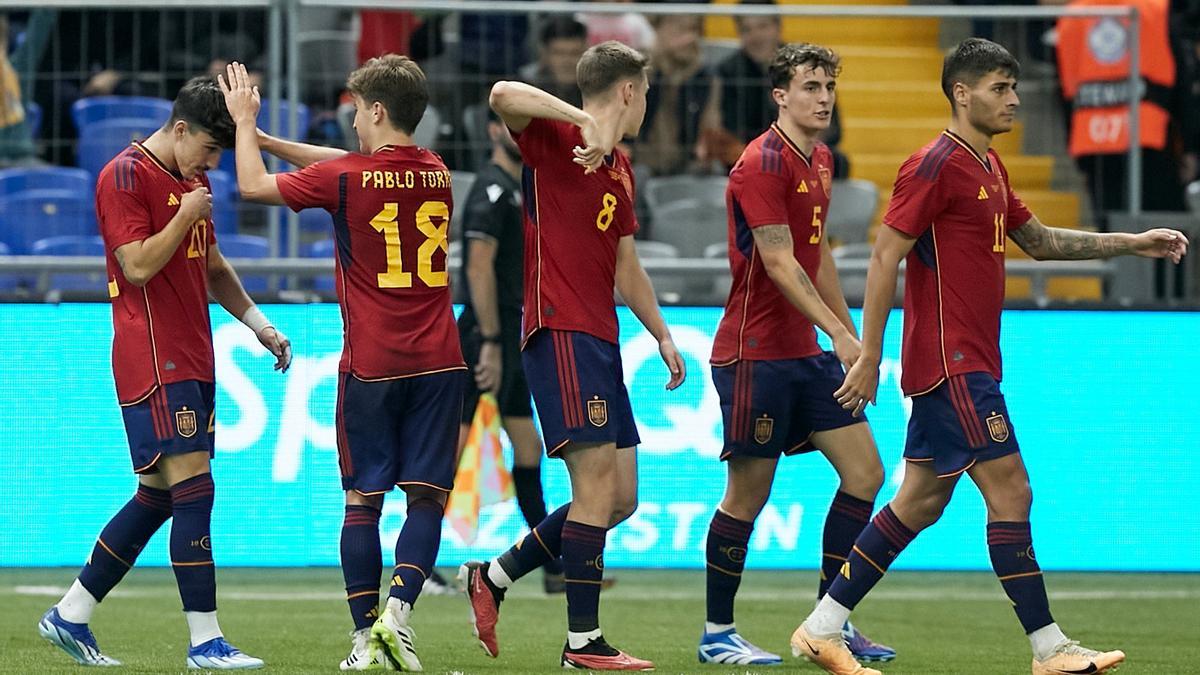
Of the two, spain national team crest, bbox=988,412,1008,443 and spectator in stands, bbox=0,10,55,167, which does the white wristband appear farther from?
spectator in stands, bbox=0,10,55,167

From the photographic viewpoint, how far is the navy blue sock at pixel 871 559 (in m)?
7.09

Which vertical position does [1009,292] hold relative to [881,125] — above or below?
below

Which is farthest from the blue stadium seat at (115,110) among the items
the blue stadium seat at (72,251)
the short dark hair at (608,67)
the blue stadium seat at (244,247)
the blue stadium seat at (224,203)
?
the short dark hair at (608,67)

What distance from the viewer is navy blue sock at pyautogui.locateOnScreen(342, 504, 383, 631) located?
6977mm

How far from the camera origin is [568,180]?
23.5 feet

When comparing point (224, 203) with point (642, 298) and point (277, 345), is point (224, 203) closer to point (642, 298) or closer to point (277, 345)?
point (277, 345)

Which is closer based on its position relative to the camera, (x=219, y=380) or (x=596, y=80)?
(x=596, y=80)

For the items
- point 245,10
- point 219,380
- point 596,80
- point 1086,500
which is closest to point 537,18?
point 245,10

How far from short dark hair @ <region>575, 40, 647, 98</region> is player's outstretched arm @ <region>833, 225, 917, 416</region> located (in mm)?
1069

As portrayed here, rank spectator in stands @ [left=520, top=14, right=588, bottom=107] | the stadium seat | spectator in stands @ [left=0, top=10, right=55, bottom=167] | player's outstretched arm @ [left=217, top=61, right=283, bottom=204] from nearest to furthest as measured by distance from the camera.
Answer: player's outstretched arm @ [left=217, top=61, right=283, bottom=204] < spectator in stands @ [left=0, top=10, right=55, bottom=167] < spectator in stands @ [left=520, top=14, right=588, bottom=107] < the stadium seat

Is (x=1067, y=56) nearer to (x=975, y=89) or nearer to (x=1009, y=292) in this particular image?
(x=1009, y=292)

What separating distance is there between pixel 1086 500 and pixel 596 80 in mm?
4921

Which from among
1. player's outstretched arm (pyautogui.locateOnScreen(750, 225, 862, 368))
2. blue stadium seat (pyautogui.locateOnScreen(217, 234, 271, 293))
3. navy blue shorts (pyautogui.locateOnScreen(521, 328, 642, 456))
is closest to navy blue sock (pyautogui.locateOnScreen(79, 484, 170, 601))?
navy blue shorts (pyautogui.locateOnScreen(521, 328, 642, 456))

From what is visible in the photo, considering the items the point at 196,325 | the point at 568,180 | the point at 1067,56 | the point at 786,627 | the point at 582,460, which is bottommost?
the point at 786,627
